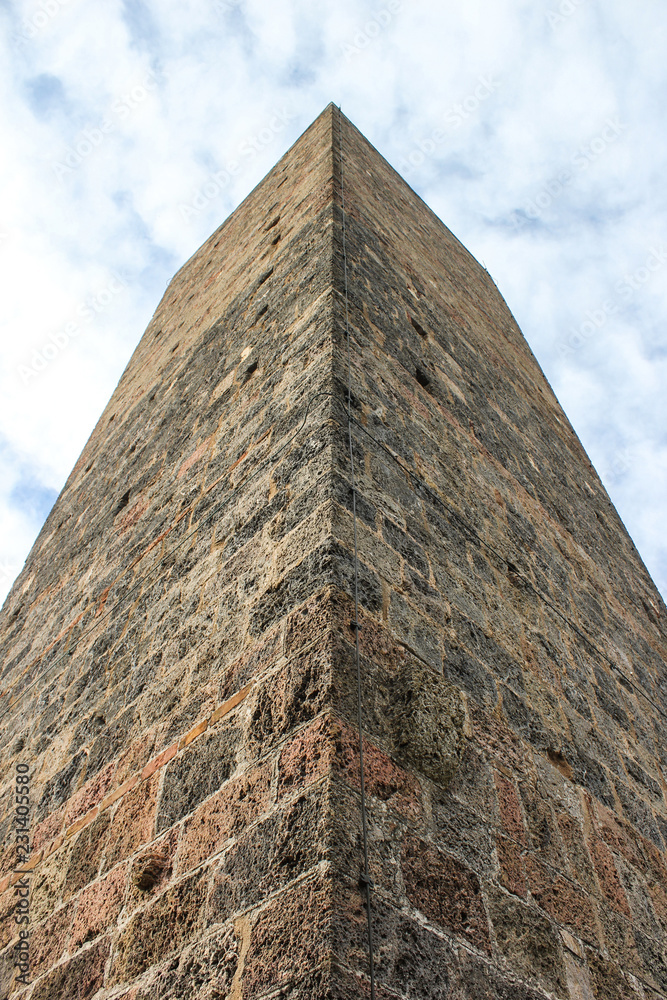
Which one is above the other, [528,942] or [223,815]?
[223,815]

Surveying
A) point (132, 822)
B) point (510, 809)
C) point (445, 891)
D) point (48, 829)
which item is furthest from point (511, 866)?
point (48, 829)

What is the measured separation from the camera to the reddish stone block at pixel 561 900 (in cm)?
191

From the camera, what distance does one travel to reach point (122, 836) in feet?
6.79

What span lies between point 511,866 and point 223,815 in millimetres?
720

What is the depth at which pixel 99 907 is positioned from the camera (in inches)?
77.3

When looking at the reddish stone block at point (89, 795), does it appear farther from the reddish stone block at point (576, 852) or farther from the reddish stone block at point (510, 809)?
the reddish stone block at point (576, 852)

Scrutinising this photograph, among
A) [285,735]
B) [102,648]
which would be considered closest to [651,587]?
[102,648]

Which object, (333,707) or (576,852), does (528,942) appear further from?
(333,707)

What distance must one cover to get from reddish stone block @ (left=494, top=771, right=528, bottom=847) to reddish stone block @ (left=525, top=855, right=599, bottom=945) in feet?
0.20

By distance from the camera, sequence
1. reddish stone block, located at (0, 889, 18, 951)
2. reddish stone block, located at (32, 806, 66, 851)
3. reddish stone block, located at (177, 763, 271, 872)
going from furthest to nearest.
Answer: reddish stone block, located at (32, 806, 66, 851)
reddish stone block, located at (0, 889, 18, 951)
reddish stone block, located at (177, 763, 271, 872)

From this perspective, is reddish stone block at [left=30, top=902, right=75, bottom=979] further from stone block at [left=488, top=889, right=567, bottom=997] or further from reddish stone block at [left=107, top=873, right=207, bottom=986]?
stone block at [left=488, top=889, right=567, bottom=997]

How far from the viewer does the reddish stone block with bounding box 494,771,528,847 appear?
76.9 inches

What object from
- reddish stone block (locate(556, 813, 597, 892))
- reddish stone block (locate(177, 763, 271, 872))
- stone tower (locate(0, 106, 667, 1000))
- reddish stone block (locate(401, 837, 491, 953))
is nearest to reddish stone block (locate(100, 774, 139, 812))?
stone tower (locate(0, 106, 667, 1000))

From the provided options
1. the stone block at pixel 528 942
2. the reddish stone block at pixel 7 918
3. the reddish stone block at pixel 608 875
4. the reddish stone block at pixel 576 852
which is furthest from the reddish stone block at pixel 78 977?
the reddish stone block at pixel 608 875
